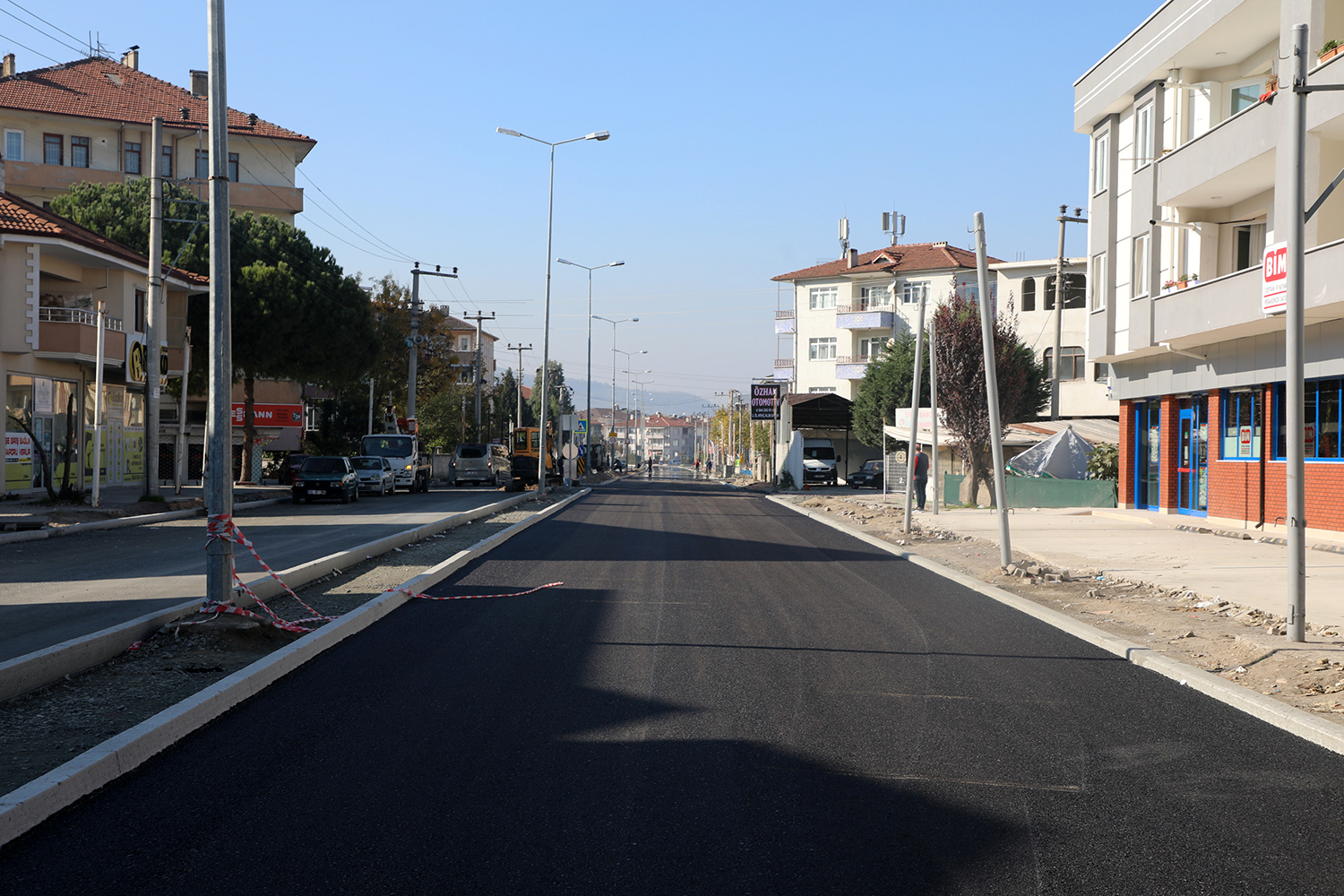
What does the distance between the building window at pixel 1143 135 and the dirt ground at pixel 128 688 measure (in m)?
21.8

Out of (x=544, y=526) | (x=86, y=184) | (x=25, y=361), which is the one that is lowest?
(x=544, y=526)

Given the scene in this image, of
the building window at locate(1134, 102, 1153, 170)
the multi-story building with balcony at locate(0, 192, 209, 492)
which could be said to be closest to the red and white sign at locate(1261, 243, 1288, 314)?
the building window at locate(1134, 102, 1153, 170)

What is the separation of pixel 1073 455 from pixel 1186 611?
83.7ft

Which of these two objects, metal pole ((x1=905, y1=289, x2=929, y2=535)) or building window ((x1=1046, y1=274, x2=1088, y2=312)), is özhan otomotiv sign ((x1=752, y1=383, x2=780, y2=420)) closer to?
building window ((x1=1046, y1=274, x2=1088, y2=312))

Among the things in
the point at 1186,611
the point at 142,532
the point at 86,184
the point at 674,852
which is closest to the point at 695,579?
the point at 1186,611

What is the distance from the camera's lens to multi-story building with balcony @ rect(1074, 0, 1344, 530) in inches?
739

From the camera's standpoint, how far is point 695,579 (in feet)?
47.5

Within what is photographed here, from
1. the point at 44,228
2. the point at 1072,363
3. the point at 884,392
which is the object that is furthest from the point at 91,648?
the point at 1072,363

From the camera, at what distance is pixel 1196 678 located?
8.13 meters

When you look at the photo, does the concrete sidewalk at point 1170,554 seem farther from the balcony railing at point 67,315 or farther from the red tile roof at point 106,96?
the red tile roof at point 106,96

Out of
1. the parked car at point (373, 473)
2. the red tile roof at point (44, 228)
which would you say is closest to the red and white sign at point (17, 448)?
the red tile roof at point (44, 228)

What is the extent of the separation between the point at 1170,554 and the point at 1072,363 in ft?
145

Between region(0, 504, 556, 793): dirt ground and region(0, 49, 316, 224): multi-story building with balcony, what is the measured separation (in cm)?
5254

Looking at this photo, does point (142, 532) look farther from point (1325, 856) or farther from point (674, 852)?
point (1325, 856)
